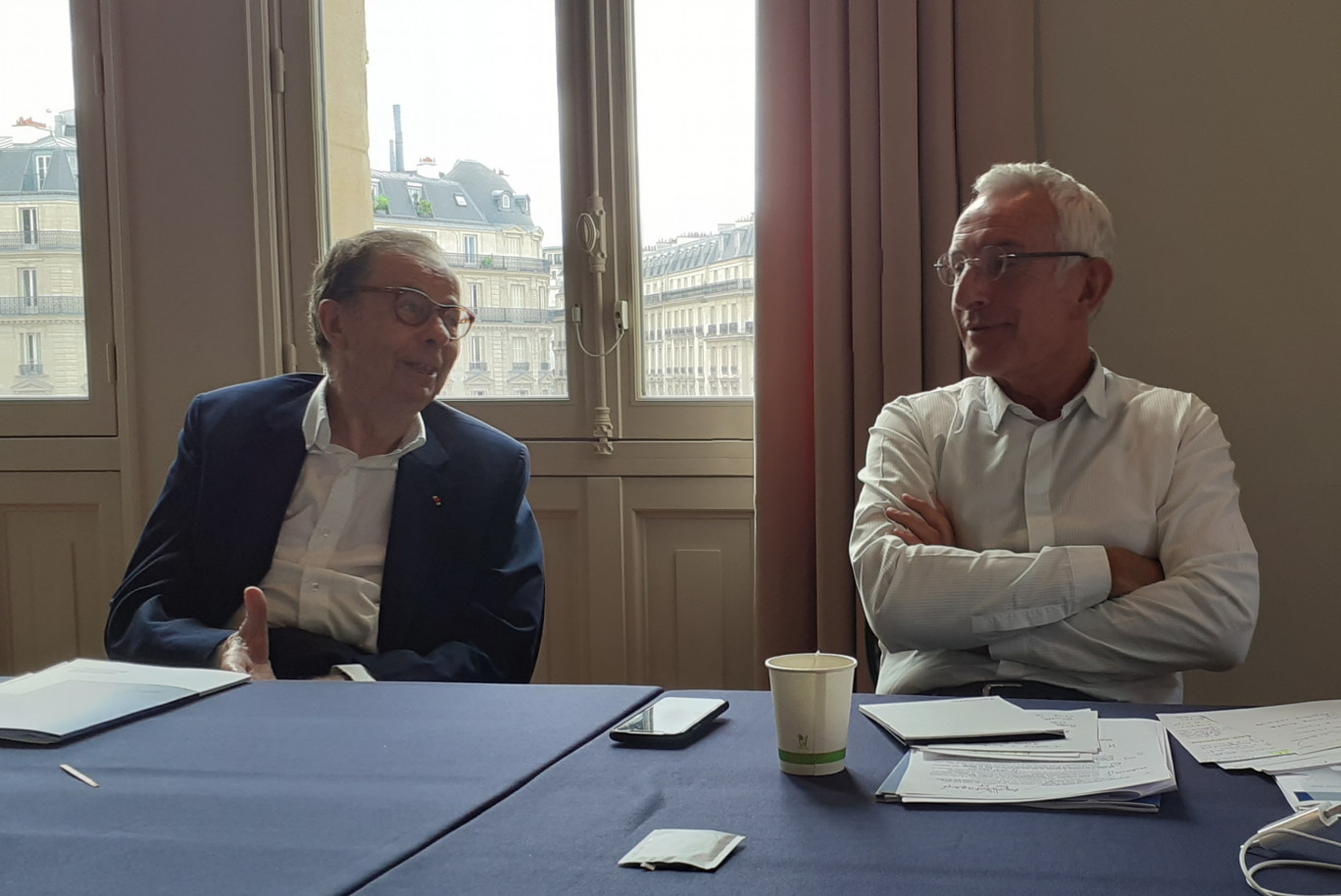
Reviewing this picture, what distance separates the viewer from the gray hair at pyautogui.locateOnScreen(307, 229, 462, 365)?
2225 millimetres

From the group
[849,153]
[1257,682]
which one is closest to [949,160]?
[849,153]

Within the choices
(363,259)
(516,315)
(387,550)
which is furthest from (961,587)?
(516,315)

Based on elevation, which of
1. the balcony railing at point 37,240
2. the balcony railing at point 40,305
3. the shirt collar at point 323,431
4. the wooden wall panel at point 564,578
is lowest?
the wooden wall panel at point 564,578

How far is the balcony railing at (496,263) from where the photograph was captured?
3018 millimetres

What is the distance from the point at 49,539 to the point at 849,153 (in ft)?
7.74

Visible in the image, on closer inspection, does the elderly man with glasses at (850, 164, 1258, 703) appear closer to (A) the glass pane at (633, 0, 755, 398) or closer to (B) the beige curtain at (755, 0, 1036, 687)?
(B) the beige curtain at (755, 0, 1036, 687)

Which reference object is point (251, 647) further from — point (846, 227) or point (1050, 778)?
point (846, 227)

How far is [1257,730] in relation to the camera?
1.17 m

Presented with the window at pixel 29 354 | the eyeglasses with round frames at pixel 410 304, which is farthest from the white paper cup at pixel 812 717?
the window at pixel 29 354

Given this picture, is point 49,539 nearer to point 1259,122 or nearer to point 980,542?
point 980,542

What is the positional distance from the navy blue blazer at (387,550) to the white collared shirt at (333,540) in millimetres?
29

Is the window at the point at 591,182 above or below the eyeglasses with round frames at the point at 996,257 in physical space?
above

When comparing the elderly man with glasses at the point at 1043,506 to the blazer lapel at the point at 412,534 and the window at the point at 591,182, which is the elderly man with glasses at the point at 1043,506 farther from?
the window at the point at 591,182

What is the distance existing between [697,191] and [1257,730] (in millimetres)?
2057
